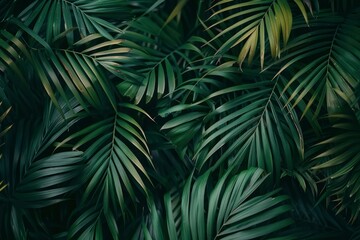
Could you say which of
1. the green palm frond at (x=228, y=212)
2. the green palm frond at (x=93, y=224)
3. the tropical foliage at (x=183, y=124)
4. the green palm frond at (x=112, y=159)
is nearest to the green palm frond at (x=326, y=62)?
the tropical foliage at (x=183, y=124)

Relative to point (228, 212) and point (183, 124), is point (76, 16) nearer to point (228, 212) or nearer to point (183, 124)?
point (183, 124)

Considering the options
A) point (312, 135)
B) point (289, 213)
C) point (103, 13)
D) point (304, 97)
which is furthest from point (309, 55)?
point (103, 13)

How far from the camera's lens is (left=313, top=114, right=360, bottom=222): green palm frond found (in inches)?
48.4

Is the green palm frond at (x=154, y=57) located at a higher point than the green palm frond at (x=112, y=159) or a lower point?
higher

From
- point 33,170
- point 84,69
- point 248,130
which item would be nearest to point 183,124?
point 248,130

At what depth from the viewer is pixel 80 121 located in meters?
1.51

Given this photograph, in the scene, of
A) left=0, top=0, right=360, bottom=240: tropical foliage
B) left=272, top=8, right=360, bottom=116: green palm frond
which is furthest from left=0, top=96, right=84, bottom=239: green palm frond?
left=272, top=8, right=360, bottom=116: green palm frond

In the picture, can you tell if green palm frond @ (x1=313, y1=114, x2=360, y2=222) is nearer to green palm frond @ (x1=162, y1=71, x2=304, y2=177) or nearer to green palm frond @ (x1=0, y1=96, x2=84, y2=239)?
green palm frond @ (x1=162, y1=71, x2=304, y2=177)

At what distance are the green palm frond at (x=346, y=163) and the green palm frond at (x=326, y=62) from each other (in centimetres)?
6

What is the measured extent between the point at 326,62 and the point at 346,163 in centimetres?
24

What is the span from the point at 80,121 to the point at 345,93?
708mm

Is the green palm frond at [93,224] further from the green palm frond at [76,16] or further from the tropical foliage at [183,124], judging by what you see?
the green palm frond at [76,16]

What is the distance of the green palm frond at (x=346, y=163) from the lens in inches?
48.4

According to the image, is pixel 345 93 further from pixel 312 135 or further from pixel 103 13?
pixel 103 13
